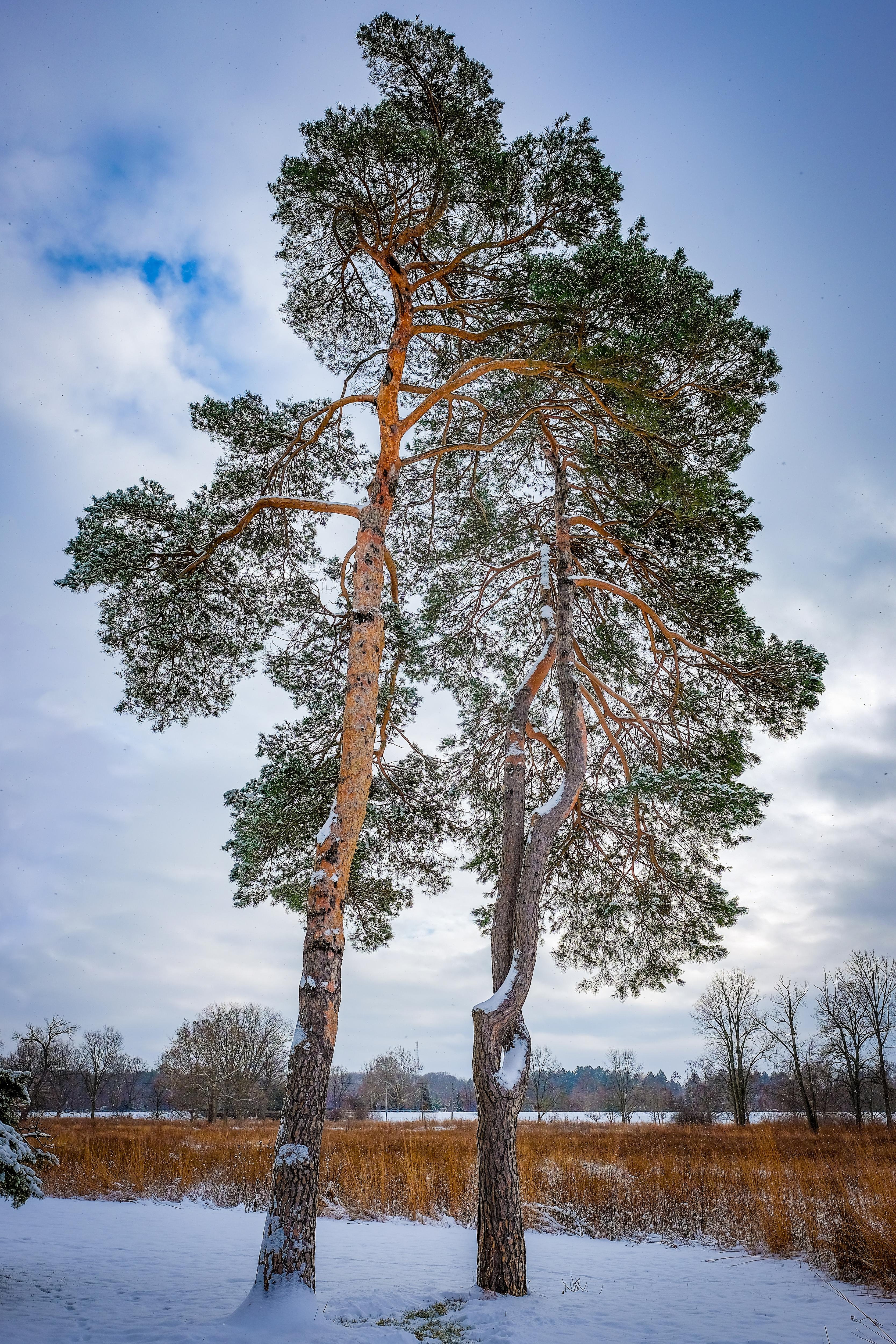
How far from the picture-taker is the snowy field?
3.74 metres

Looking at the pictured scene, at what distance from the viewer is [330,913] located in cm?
471

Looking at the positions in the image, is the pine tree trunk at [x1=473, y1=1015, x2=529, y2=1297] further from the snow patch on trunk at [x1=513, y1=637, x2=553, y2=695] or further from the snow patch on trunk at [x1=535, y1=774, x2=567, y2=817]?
the snow patch on trunk at [x1=513, y1=637, x2=553, y2=695]

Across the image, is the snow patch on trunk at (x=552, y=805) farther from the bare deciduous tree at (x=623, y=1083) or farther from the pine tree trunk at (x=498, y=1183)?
the bare deciduous tree at (x=623, y=1083)

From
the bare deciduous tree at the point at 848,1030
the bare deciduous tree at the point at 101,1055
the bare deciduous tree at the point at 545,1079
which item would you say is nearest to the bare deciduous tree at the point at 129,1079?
the bare deciduous tree at the point at 101,1055

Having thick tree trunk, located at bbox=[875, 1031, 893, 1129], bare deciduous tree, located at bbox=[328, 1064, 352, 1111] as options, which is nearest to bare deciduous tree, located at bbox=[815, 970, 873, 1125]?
thick tree trunk, located at bbox=[875, 1031, 893, 1129]

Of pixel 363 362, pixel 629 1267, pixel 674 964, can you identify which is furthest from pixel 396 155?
pixel 629 1267

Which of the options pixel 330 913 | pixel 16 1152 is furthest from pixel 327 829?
pixel 16 1152

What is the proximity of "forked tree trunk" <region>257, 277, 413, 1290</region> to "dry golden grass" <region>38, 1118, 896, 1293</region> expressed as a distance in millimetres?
4950

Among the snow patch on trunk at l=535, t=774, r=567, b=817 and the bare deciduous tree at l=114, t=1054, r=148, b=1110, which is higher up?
the snow patch on trunk at l=535, t=774, r=567, b=817

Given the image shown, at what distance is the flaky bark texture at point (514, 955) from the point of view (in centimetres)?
488

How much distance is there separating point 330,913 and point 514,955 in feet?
6.28

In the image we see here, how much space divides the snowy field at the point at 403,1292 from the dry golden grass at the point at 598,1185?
19.4 inches

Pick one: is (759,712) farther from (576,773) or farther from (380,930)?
(380,930)

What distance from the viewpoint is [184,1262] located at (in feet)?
18.7
